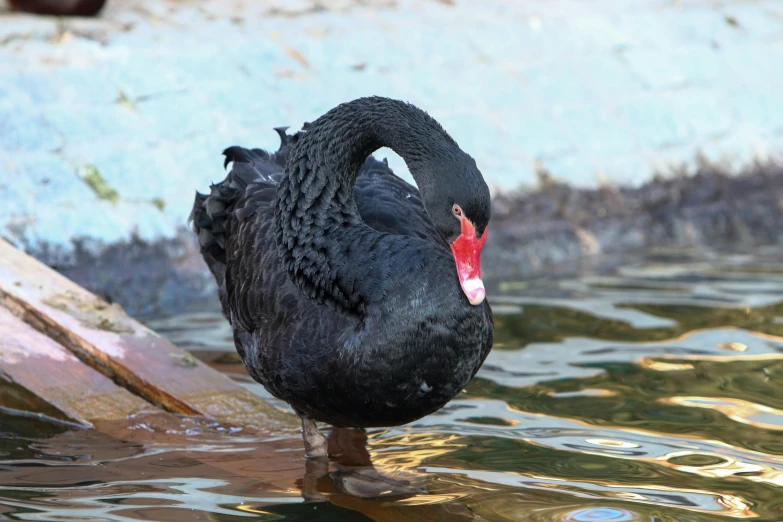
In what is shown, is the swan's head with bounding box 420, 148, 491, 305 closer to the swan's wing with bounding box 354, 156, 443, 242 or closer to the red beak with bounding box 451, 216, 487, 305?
the red beak with bounding box 451, 216, 487, 305

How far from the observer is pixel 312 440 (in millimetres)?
3945

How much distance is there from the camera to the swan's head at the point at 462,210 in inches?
127

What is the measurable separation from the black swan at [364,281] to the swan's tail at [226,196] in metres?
0.32

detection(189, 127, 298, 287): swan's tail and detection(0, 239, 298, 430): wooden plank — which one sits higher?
detection(189, 127, 298, 287): swan's tail

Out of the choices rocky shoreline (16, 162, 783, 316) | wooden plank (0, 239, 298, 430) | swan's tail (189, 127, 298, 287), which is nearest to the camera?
wooden plank (0, 239, 298, 430)

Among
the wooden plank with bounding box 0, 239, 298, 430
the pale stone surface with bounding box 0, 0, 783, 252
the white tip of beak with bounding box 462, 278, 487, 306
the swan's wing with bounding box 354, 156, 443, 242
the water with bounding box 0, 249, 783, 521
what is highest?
the pale stone surface with bounding box 0, 0, 783, 252

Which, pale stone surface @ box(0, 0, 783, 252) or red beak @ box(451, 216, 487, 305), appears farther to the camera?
pale stone surface @ box(0, 0, 783, 252)

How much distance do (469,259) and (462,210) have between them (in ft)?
0.50

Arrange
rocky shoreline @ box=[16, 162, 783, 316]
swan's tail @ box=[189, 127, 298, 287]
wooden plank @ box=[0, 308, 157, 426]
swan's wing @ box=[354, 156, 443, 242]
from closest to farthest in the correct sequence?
swan's wing @ box=[354, 156, 443, 242]
wooden plank @ box=[0, 308, 157, 426]
swan's tail @ box=[189, 127, 298, 287]
rocky shoreline @ box=[16, 162, 783, 316]

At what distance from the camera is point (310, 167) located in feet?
12.2

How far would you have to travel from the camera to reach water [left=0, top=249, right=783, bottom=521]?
3.39 metres

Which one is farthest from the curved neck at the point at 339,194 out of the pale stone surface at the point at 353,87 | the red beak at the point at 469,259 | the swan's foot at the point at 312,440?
the pale stone surface at the point at 353,87

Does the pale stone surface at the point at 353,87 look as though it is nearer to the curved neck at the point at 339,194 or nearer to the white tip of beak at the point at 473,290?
the curved neck at the point at 339,194

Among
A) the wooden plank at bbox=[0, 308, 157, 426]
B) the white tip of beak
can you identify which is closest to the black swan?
the white tip of beak
